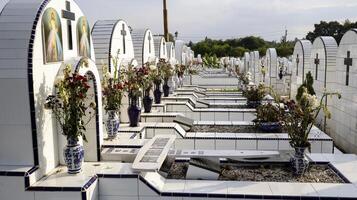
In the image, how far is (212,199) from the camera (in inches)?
189

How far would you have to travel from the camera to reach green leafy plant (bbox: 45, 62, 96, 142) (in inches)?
195

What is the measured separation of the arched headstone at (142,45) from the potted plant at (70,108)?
626cm

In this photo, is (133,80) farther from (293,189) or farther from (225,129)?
(293,189)

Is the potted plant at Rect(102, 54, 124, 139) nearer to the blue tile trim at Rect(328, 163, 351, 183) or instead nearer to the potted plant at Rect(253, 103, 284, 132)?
the potted plant at Rect(253, 103, 284, 132)

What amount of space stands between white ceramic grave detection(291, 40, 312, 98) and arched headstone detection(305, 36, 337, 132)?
175 cm

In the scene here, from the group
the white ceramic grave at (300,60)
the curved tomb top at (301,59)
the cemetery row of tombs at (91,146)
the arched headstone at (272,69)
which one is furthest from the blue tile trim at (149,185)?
the arched headstone at (272,69)

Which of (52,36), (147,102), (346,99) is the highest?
(52,36)

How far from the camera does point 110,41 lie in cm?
850

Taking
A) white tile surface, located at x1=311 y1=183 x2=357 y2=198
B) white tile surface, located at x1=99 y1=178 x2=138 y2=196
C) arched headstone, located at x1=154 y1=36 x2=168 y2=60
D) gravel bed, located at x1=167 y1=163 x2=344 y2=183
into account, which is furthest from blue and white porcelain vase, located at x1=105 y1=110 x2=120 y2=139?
arched headstone, located at x1=154 y1=36 x2=168 y2=60

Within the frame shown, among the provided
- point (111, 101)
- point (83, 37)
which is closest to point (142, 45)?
point (111, 101)

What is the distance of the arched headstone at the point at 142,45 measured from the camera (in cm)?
1144

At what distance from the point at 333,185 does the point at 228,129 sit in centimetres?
427

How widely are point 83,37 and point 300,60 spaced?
11288mm

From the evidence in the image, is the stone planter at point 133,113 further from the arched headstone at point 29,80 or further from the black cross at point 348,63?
the black cross at point 348,63
